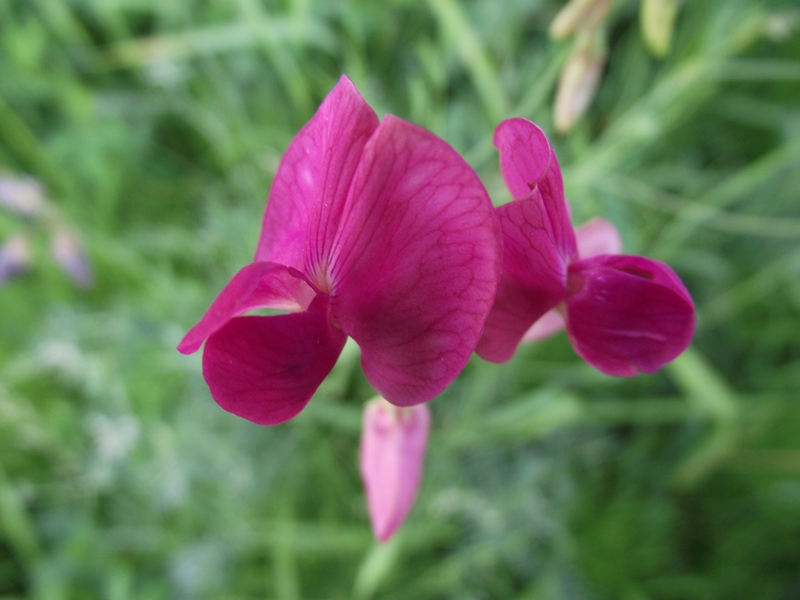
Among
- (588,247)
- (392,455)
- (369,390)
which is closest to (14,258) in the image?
(369,390)

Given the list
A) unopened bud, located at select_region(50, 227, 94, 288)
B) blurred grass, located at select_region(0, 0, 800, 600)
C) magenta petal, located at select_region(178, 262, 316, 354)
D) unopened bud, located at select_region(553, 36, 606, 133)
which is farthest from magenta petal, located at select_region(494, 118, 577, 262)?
unopened bud, located at select_region(50, 227, 94, 288)

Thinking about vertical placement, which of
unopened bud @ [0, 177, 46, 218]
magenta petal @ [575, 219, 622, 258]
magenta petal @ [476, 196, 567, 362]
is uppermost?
unopened bud @ [0, 177, 46, 218]

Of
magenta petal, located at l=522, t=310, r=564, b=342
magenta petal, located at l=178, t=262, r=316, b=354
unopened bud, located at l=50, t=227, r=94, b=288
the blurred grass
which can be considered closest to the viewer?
magenta petal, located at l=178, t=262, r=316, b=354

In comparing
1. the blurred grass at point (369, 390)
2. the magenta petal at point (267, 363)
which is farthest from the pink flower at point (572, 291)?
the blurred grass at point (369, 390)

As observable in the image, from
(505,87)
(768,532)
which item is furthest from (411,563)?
(505,87)

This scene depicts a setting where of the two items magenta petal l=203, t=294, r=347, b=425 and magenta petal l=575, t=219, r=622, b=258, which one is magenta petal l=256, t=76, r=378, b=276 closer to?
magenta petal l=203, t=294, r=347, b=425

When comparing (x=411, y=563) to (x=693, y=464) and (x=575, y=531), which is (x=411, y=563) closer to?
(x=575, y=531)
